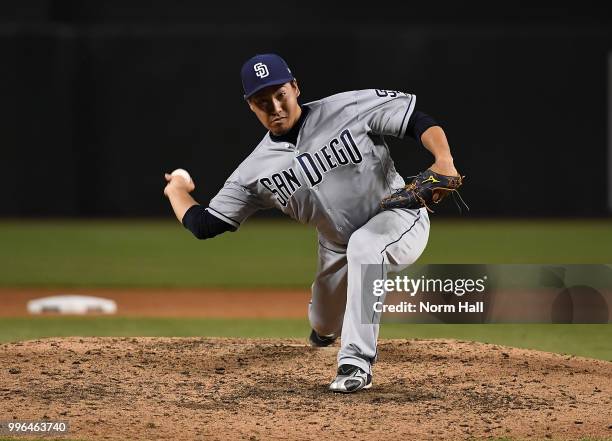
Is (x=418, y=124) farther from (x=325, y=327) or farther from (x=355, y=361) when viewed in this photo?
(x=325, y=327)

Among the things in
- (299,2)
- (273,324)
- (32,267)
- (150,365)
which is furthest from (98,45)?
(150,365)

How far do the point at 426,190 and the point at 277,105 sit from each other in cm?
74

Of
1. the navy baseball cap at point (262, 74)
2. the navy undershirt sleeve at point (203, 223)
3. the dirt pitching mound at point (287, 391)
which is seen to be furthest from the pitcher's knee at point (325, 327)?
the navy baseball cap at point (262, 74)

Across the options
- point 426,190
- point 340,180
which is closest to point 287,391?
point 340,180

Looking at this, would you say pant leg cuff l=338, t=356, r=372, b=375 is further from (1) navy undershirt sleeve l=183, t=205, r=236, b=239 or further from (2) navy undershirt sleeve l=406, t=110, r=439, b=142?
(2) navy undershirt sleeve l=406, t=110, r=439, b=142

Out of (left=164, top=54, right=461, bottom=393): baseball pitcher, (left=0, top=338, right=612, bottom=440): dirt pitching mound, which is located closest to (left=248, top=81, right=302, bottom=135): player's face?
(left=164, top=54, right=461, bottom=393): baseball pitcher

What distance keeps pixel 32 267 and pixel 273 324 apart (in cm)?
418

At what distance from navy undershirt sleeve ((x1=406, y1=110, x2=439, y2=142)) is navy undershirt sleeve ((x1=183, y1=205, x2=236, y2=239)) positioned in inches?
35.4

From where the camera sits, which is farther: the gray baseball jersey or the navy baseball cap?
the gray baseball jersey

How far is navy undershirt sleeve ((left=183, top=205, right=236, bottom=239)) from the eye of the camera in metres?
4.33

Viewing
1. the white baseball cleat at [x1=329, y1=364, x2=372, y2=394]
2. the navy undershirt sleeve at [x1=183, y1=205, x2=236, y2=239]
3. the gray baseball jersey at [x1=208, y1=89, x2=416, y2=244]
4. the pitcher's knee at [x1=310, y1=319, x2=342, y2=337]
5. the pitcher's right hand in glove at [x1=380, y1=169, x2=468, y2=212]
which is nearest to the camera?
the pitcher's right hand in glove at [x1=380, y1=169, x2=468, y2=212]

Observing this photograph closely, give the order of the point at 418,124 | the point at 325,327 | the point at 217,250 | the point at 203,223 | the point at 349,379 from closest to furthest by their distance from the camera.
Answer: the point at 349,379 → the point at 418,124 → the point at 203,223 → the point at 325,327 → the point at 217,250

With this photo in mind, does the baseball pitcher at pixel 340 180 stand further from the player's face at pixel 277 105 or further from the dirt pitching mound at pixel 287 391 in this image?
the dirt pitching mound at pixel 287 391

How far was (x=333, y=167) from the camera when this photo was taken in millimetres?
4227
